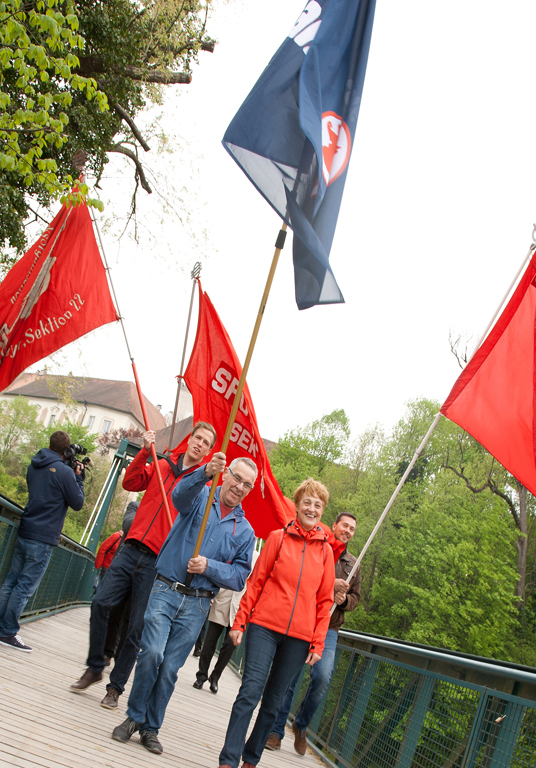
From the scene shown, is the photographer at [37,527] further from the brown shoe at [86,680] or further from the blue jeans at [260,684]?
the blue jeans at [260,684]

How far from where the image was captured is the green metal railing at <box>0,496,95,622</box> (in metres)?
6.43

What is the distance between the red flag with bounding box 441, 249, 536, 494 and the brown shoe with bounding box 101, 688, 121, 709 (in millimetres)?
3391

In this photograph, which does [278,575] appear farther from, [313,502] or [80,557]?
[80,557]

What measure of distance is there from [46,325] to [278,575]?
3.33 m

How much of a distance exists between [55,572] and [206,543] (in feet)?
22.9

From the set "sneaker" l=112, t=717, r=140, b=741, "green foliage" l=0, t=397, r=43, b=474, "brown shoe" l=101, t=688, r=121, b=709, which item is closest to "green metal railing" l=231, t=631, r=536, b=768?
"sneaker" l=112, t=717, r=140, b=741

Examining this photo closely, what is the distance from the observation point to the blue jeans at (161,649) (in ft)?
14.6

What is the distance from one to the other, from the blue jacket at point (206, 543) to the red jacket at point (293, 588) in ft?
0.62

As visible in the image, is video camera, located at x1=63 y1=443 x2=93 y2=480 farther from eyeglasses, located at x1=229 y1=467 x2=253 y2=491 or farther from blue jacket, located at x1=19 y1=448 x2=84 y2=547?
eyeglasses, located at x1=229 y1=467 x2=253 y2=491

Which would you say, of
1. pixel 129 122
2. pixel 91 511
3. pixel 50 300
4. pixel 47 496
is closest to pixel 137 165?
pixel 129 122

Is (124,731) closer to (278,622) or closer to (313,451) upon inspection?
(278,622)

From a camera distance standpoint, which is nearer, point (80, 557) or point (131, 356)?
point (131, 356)

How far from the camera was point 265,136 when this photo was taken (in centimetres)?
449

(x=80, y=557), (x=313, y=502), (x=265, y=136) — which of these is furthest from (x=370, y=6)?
(x=80, y=557)
